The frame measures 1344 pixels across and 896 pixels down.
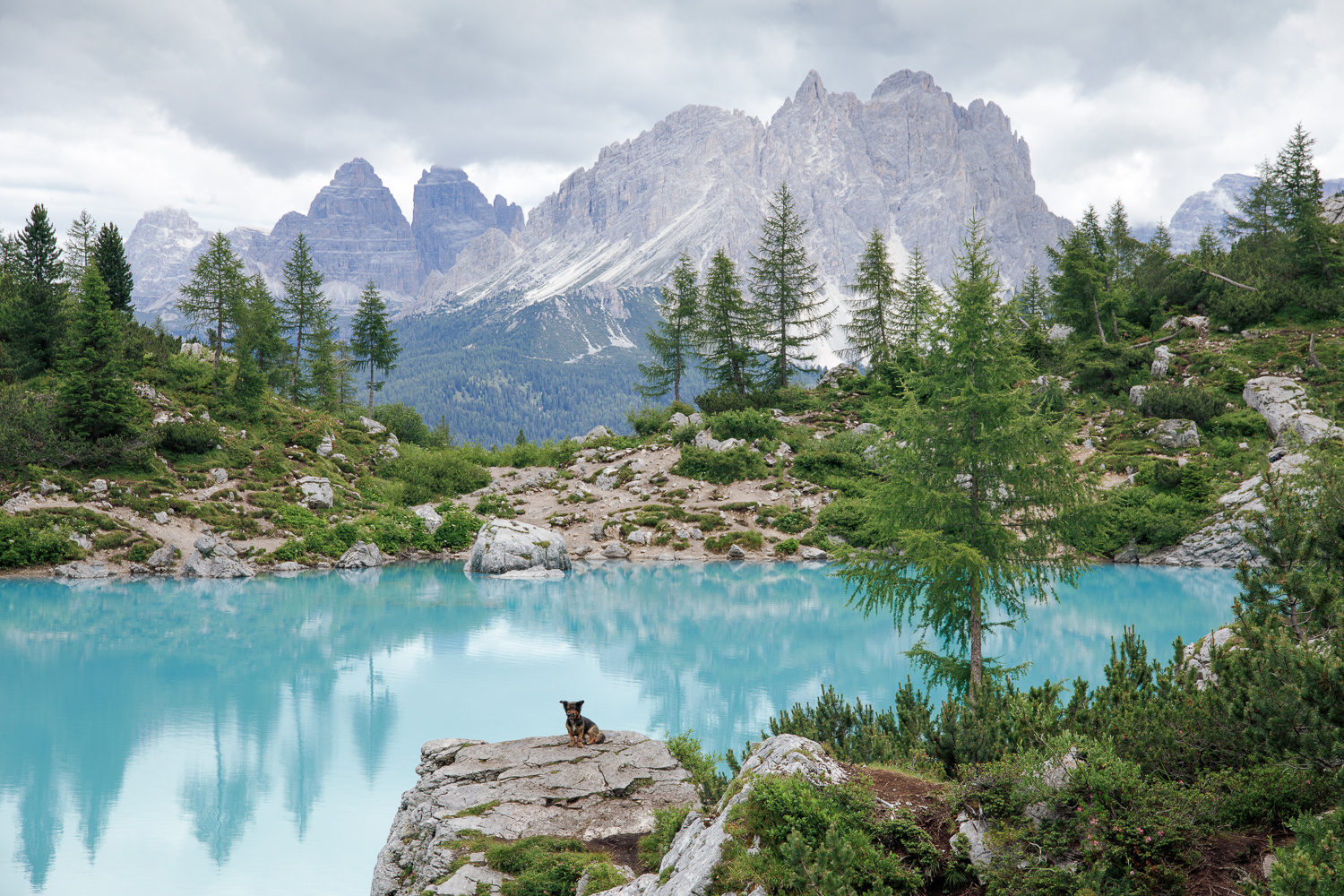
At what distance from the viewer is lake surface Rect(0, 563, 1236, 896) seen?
33.4 ft

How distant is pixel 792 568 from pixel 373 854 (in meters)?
24.7

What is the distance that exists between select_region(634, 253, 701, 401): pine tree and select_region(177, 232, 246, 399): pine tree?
25.8m

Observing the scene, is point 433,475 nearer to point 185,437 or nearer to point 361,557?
point 361,557

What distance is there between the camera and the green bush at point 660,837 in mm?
6988

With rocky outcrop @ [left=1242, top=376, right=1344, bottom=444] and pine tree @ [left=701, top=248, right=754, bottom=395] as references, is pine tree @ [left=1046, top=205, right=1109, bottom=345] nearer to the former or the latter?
rocky outcrop @ [left=1242, top=376, right=1344, bottom=444]

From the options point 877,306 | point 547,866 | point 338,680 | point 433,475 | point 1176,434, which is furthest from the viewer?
point 877,306

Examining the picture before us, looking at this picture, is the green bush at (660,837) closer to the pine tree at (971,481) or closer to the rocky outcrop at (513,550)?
the pine tree at (971,481)

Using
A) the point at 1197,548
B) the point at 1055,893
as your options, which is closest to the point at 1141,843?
the point at 1055,893

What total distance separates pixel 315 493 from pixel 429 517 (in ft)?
19.0

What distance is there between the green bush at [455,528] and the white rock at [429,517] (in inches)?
7.2

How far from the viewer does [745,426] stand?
141 feet

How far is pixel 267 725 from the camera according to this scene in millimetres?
14812

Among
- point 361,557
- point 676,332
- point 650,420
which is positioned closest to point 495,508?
point 361,557

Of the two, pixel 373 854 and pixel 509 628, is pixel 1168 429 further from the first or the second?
pixel 373 854
